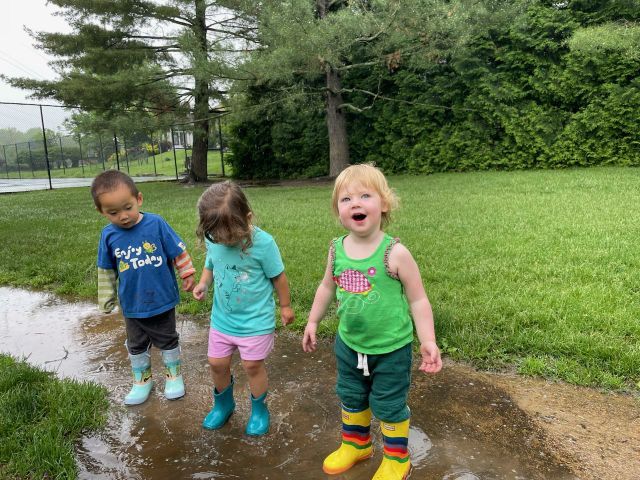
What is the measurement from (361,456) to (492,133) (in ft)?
42.3

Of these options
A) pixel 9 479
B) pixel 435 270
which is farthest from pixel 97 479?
pixel 435 270

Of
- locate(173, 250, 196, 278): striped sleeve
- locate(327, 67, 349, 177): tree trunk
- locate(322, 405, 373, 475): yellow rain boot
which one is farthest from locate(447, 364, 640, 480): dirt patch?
locate(327, 67, 349, 177): tree trunk

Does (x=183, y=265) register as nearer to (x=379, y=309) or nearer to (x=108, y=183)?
(x=108, y=183)

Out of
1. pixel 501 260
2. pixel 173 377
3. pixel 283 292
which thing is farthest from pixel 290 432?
pixel 501 260

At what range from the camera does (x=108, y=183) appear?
7.86 feet

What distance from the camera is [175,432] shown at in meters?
2.30

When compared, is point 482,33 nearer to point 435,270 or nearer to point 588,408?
point 435,270

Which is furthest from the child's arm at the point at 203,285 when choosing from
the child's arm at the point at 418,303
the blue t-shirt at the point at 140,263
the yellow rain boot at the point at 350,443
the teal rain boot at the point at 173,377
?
the child's arm at the point at 418,303

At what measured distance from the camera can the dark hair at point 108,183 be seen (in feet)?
7.79

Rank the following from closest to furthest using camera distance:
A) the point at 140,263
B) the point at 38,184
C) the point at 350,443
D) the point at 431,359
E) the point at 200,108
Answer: the point at 431,359, the point at 350,443, the point at 140,263, the point at 200,108, the point at 38,184

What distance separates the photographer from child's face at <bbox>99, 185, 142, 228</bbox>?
7.78 ft

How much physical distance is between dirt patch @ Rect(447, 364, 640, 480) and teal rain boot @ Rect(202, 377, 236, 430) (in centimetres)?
132

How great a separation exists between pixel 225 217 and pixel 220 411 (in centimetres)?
96

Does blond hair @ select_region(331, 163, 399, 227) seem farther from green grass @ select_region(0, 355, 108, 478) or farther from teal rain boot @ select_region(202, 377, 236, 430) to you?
green grass @ select_region(0, 355, 108, 478)
